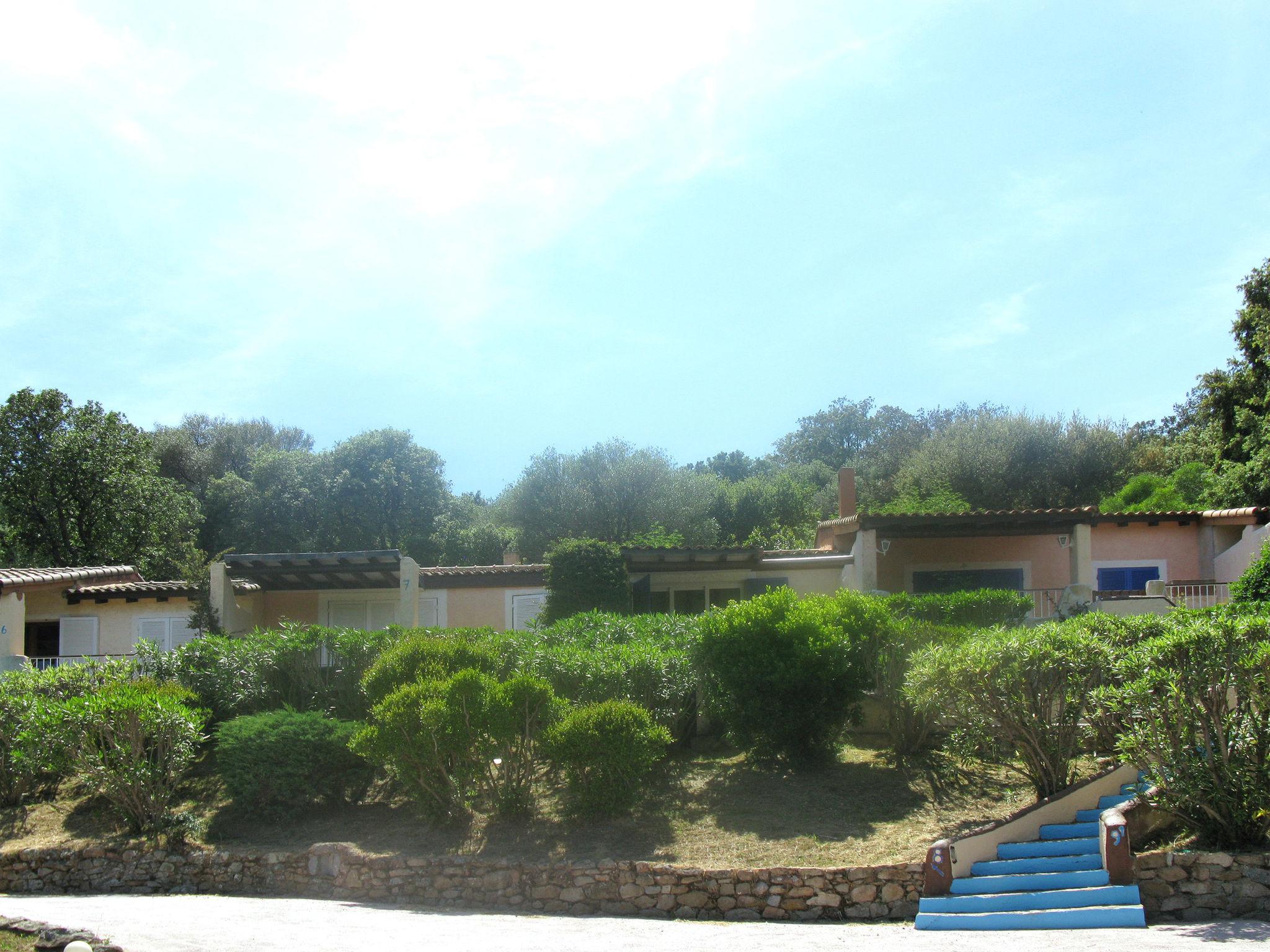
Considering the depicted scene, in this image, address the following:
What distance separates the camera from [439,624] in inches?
830

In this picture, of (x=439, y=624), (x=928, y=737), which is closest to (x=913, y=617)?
(x=928, y=737)

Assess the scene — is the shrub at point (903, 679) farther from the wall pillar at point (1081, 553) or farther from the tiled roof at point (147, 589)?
the tiled roof at point (147, 589)

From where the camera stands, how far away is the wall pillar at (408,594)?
19781mm

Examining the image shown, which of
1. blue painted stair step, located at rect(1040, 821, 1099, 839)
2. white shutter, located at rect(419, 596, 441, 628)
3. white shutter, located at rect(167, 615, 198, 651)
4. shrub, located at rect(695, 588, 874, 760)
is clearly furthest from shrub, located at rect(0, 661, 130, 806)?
blue painted stair step, located at rect(1040, 821, 1099, 839)

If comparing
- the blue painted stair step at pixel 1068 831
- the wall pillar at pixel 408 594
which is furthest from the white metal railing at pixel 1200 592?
the wall pillar at pixel 408 594

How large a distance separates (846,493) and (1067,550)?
5.18 metres

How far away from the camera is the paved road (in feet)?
28.8

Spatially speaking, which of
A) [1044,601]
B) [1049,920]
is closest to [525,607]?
[1044,601]

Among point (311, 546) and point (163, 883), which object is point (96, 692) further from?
point (311, 546)

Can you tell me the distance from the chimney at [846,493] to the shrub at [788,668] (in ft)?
33.1

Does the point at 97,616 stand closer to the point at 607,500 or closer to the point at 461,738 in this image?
the point at 461,738

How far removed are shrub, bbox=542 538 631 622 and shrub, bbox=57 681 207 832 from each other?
6872mm

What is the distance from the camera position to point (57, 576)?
68.4 feet

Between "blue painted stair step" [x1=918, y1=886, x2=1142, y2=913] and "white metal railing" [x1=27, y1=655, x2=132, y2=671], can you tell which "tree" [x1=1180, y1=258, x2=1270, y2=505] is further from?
"white metal railing" [x1=27, y1=655, x2=132, y2=671]
